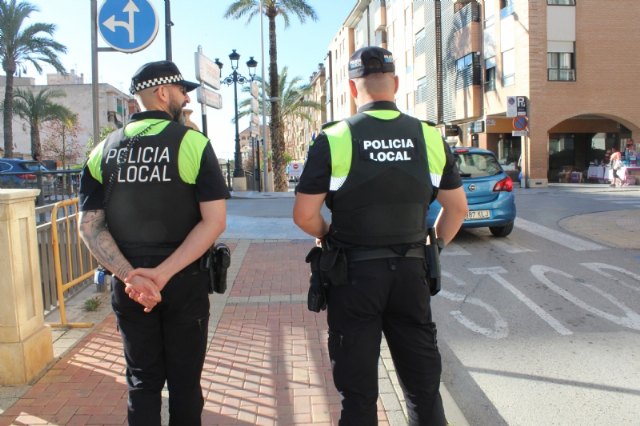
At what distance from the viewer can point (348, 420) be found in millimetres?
2516

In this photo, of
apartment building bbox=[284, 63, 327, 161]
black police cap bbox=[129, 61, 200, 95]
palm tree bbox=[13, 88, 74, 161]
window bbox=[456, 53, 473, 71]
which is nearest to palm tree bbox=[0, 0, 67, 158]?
palm tree bbox=[13, 88, 74, 161]

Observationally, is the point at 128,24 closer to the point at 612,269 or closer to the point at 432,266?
the point at 432,266

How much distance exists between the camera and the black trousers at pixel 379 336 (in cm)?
251

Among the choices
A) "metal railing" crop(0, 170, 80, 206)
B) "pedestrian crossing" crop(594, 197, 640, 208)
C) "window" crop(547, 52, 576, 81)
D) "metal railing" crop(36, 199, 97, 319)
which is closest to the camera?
"metal railing" crop(36, 199, 97, 319)

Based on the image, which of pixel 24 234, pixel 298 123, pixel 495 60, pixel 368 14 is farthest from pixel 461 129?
pixel 298 123

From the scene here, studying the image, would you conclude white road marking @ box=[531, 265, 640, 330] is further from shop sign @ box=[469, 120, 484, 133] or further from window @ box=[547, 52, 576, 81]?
shop sign @ box=[469, 120, 484, 133]

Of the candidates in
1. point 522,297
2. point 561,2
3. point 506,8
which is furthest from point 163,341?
point 506,8

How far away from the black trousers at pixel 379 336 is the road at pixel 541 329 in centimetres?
110

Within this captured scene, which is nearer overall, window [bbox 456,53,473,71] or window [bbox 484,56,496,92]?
window [bbox 484,56,496,92]

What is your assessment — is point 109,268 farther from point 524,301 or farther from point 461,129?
point 461,129

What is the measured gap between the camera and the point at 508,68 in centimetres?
2897

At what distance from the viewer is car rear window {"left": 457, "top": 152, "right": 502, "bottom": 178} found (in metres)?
9.98

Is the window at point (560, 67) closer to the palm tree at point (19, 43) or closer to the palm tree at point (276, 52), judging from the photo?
the palm tree at point (276, 52)

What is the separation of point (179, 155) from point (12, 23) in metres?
32.3
